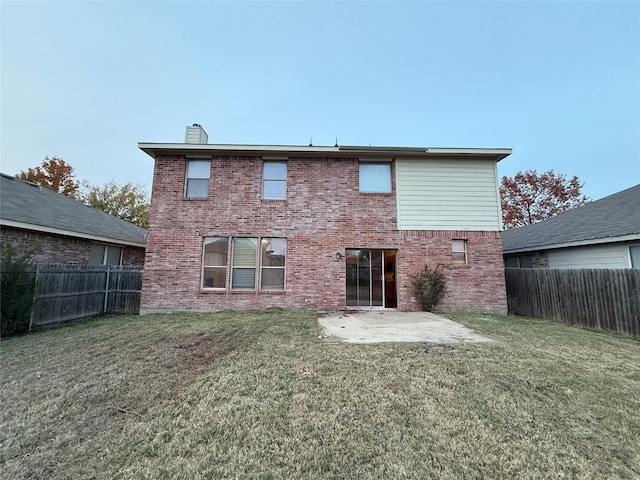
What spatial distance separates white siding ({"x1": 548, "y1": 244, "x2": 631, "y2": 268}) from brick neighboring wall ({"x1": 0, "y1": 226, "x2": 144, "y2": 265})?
1685 centimetres

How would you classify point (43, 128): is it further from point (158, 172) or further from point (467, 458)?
point (467, 458)

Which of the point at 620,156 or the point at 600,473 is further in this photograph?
the point at 620,156

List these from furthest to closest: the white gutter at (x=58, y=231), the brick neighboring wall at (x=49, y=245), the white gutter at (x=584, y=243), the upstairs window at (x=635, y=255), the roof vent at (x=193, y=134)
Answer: the roof vent at (x=193, y=134), the brick neighboring wall at (x=49, y=245), the white gutter at (x=58, y=231), the upstairs window at (x=635, y=255), the white gutter at (x=584, y=243)

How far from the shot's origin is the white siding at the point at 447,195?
9156 mm

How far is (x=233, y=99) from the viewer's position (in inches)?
645

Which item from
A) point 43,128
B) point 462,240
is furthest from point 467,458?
point 43,128

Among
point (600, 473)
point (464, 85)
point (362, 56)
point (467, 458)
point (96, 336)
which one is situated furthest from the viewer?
point (464, 85)

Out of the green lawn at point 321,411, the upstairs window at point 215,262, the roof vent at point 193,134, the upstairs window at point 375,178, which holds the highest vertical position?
the roof vent at point 193,134

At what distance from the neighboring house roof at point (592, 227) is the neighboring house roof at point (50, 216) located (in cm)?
1739

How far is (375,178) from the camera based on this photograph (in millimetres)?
9484

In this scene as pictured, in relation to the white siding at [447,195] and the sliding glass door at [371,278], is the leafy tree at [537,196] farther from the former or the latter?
the sliding glass door at [371,278]

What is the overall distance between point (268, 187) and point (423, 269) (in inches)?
237

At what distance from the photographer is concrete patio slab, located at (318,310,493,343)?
5348 mm

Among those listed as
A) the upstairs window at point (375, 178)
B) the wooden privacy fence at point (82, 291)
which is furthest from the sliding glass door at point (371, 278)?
the wooden privacy fence at point (82, 291)
